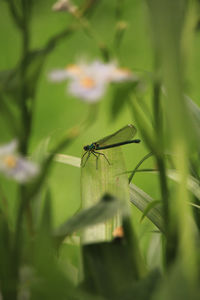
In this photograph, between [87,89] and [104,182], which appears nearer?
[87,89]

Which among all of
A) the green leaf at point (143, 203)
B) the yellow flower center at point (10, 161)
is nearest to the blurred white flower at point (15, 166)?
the yellow flower center at point (10, 161)

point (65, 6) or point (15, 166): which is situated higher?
point (65, 6)

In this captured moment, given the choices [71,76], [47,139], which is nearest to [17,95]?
[71,76]

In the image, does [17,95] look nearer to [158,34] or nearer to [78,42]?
[158,34]

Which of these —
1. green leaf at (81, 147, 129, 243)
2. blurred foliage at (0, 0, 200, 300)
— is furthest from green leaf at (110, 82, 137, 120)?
green leaf at (81, 147, 129, 243)

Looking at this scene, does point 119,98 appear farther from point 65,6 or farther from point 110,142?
point 110,142

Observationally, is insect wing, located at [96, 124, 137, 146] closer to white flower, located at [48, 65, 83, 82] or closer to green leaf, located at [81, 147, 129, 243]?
green leaf, located at [81, 147, 129, 243]

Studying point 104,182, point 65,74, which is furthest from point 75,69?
point 104,182

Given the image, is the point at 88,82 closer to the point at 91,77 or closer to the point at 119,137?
the point at 91,77
